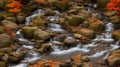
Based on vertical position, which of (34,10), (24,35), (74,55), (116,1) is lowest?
(74,55)

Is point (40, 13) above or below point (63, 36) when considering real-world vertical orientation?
above

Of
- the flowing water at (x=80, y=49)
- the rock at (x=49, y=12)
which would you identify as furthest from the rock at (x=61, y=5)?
the flowing water at (x=80, y=49)

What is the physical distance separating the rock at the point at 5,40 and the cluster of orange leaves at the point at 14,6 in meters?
5.51

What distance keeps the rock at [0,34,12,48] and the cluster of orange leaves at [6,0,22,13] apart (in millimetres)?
5508

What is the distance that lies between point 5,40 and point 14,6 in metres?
7.12

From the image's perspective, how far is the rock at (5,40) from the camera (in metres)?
20.1

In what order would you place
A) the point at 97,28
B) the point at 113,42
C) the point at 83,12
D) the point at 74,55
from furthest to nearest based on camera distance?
the point at 83,12, the point at 97,28, the point at 113,42, the point at 74,55

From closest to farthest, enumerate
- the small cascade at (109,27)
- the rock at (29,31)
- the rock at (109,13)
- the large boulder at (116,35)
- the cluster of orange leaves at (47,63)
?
the cluster of orange leaves at (47,63)
the large boulder at (116,35)
the rock at (29,31)
the small cascade at (109,27)
the rock at (109,13)

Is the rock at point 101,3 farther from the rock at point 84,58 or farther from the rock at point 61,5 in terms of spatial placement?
the rock at point 84,58

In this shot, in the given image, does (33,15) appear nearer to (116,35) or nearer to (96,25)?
(96,25)

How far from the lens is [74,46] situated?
20.8m

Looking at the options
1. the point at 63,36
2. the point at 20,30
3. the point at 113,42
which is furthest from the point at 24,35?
the point at 113,42

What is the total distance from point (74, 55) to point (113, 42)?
3.22 metres

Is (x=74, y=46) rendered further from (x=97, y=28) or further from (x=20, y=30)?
(x=20, y=30)
